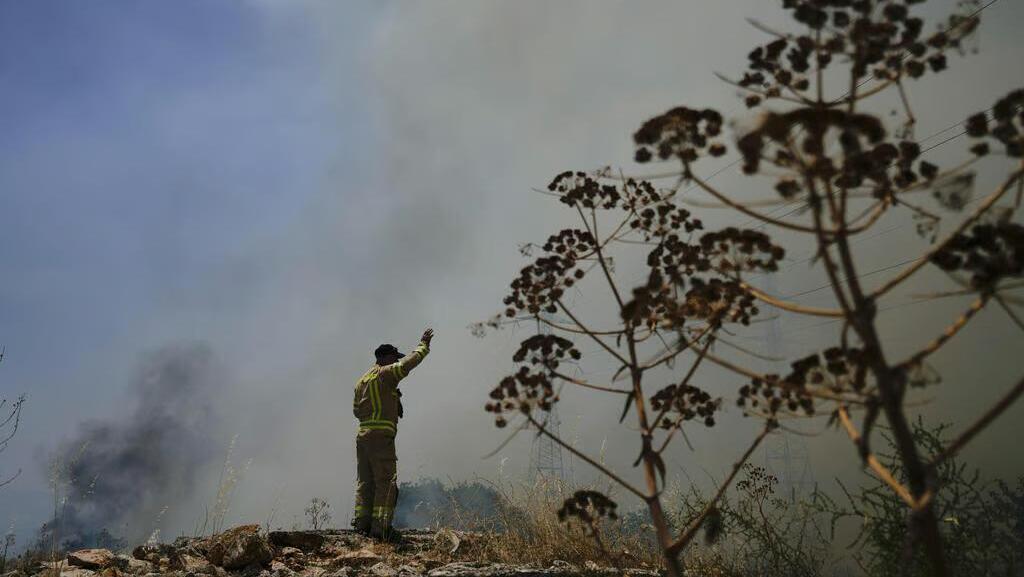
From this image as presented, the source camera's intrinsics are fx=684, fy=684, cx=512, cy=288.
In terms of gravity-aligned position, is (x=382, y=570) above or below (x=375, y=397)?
below

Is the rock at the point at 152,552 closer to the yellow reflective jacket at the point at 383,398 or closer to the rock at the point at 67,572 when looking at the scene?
the rock at the point at 67,572

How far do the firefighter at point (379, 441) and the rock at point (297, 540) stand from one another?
0.95 meters

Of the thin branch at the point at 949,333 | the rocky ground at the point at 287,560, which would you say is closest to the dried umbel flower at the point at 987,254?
the thin branch at the point at 949,333

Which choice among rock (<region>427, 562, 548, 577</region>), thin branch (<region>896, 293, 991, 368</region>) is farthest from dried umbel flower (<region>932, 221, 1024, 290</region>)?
rock (<region>427, 562, 548, 577</region>)

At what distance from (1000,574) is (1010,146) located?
4.52m

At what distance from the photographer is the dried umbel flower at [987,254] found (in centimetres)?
225

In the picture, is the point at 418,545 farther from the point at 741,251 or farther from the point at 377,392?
the point at 741,251

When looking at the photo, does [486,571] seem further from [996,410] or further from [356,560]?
[996,410]

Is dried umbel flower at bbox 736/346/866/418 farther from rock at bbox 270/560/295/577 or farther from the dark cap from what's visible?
the dark cap

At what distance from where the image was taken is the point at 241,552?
332 inches

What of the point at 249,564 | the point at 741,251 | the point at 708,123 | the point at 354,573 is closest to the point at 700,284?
the point at 741,251

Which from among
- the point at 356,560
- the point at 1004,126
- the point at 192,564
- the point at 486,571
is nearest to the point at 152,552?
the point at 192,564

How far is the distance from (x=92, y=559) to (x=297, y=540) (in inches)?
99.0

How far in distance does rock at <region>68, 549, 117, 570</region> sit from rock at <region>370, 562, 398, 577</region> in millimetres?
3501
